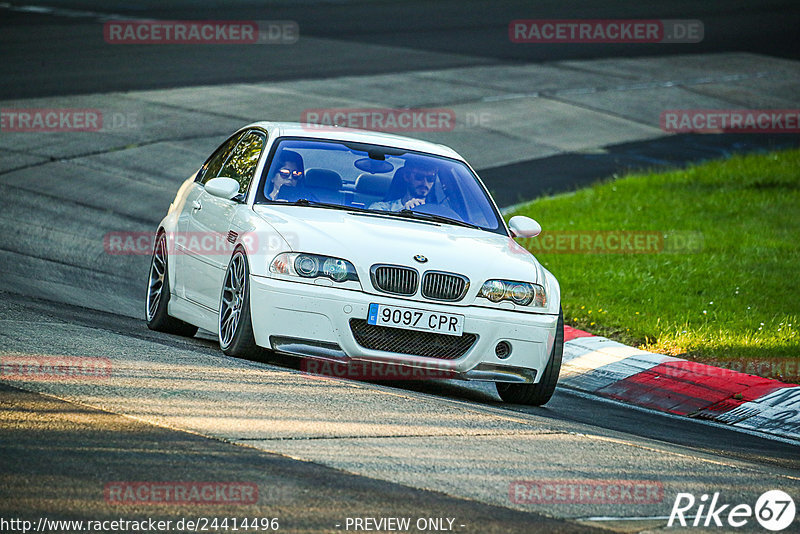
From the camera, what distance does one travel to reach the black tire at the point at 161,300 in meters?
9.15

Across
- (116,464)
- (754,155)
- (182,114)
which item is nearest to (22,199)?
(182,114)

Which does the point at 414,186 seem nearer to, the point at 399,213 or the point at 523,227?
the point at 399,213

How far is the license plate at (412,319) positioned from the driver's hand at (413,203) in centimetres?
127

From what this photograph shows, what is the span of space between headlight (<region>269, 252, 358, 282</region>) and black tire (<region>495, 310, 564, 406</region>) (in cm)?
146

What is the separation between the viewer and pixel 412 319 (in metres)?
7.38

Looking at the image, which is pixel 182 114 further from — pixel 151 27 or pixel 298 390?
pixel 298 390

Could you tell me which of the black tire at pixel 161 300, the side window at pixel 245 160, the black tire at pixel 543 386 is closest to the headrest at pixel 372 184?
the side window at pixel 245 160

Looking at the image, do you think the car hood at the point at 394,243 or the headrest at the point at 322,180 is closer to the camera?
the car hood at the point at 394,243

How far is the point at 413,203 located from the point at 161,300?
6.78 feet

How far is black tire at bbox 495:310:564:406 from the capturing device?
7961mm

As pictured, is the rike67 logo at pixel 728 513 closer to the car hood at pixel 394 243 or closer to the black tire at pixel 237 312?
the car hood at pixel 394 243

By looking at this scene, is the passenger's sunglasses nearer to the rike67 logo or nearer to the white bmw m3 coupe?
the white bmw m3 coupe

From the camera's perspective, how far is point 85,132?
18.4 meters

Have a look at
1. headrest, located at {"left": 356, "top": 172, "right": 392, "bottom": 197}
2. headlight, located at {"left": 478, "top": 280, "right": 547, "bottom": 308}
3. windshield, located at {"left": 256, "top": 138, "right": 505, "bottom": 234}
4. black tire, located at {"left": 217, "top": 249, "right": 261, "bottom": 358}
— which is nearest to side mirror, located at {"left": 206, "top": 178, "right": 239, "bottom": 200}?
windshield, located at {"left": 256, "top": 138, "right": 505, "bottom": 234}
